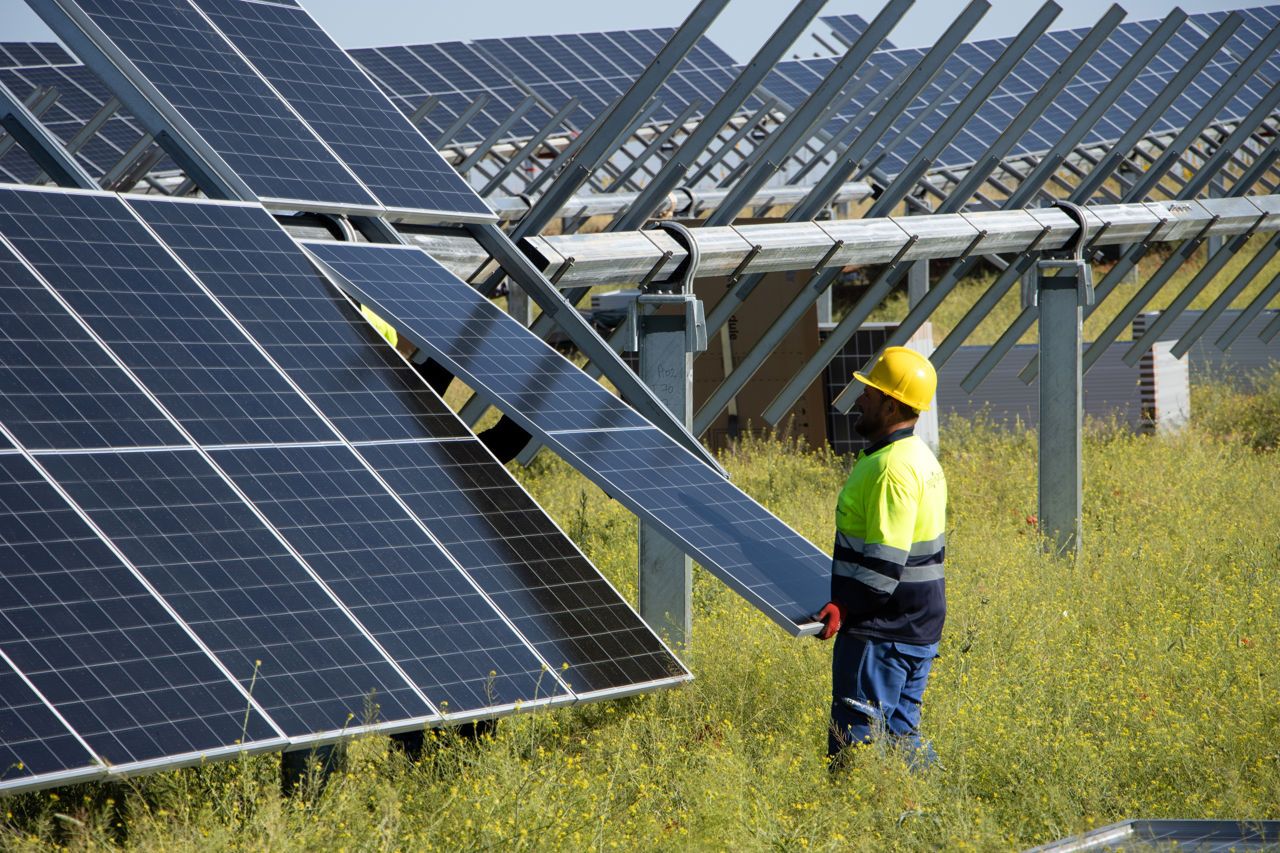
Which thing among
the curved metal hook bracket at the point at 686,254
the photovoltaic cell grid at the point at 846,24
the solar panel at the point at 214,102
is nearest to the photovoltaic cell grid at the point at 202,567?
the solar panel at the point at 214,102

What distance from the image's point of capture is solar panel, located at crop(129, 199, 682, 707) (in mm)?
4930

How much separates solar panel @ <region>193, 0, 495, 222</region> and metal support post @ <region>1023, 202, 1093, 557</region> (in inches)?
219

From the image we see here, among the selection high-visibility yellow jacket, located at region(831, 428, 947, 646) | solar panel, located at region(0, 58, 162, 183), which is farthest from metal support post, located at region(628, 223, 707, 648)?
solar panel, located at region(0, 58, 162, 183)

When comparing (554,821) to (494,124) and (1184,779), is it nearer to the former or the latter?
(1184,779)

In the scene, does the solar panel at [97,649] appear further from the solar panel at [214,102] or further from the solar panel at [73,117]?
Result: the solar panel at [73,117]

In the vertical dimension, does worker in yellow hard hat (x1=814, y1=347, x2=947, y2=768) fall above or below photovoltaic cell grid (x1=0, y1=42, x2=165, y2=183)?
above

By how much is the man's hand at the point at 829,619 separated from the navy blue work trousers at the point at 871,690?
35 cm

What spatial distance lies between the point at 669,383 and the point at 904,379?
7.39 ft

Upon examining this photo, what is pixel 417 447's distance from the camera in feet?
17.4

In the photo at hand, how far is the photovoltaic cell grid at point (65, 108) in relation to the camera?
19406 mm

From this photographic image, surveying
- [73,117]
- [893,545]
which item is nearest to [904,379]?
[893,545]

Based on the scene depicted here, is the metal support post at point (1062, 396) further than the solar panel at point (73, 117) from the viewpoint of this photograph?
No

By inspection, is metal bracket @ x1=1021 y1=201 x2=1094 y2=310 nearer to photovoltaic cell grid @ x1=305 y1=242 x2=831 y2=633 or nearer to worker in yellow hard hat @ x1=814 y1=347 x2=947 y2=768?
worker in yellow hard hat @ x1=814 y1=347 x2=947 y2=768

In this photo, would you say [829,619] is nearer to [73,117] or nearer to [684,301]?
[684,301]
